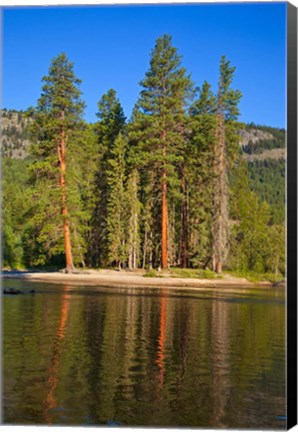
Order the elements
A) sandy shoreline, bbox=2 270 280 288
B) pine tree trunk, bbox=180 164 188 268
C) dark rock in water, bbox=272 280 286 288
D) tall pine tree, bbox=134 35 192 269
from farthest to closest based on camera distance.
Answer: pine tree trunk, bbox=180 164 188 268 → tall pine tree, bbox=134 35 192 269 → sandy shoreline, bbox=2 270 280 288 → dark rock in water, bbox=272 280 286 288

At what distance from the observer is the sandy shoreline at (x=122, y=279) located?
14.4 meters

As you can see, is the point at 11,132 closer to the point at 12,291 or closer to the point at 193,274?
the point at 193,274

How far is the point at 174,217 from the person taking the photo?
725 inches

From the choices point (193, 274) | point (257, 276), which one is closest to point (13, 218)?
point (193, 274)

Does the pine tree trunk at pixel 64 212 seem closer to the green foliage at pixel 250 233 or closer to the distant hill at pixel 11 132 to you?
the distant hill at pixel 11 132

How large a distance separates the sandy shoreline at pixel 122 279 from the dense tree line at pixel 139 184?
364 millimetres

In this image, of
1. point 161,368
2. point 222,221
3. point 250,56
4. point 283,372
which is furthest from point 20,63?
point 222,221

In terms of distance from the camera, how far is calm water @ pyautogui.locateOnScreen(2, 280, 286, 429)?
472cm

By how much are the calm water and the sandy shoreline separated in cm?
358

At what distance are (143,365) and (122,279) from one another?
9.00 meters

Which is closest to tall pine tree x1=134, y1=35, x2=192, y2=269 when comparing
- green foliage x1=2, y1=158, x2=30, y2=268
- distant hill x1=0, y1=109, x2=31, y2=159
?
distant hill x1=0, y1=109, x2=31, y2=159

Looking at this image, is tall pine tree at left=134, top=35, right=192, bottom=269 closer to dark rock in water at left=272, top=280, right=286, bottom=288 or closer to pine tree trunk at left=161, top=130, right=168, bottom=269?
pine tree trunk at left=161, top=130, right=168, bottom=269

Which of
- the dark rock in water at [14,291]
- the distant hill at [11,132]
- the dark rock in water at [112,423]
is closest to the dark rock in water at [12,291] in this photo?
the dark rock in water at [14,291]

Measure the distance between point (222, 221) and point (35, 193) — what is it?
566cm
